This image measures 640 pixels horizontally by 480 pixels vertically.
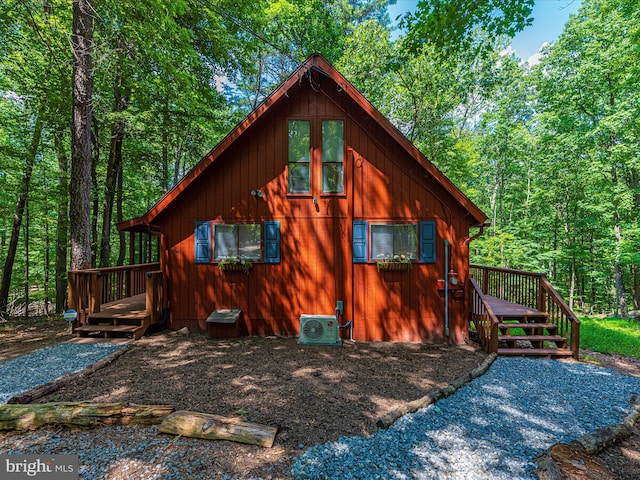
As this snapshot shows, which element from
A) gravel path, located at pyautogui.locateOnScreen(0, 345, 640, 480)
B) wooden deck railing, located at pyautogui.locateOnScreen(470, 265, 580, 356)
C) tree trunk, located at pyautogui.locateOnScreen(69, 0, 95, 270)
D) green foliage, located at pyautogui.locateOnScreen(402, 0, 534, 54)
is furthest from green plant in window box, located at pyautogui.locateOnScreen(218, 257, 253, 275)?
green foliage, located at pyautogui.locateOnScreen(402, 0, 534, 54)

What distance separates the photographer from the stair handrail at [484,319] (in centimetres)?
561

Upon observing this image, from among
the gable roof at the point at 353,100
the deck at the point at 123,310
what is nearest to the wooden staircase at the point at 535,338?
the gable roof at the point at 353,100

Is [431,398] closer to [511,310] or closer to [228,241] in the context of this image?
[511,310]

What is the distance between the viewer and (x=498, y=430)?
10.3 ft

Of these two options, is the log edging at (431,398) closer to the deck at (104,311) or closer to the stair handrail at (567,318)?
the stair handrail at (567,318)

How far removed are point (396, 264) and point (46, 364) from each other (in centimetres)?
660

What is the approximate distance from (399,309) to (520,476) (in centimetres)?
408

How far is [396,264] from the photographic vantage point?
250 inches

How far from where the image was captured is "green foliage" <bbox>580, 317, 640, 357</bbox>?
673cm

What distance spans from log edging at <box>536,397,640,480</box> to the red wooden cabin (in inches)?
125

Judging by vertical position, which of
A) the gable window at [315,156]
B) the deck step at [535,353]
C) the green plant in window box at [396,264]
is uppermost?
the gable window at [315,156]

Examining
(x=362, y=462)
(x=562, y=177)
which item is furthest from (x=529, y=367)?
(x=562, y=177)

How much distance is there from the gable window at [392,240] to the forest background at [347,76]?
363 cm

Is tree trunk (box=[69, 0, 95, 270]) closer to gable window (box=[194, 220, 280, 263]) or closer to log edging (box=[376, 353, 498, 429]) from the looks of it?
gable window (box=[194, 220, 280, 263])
